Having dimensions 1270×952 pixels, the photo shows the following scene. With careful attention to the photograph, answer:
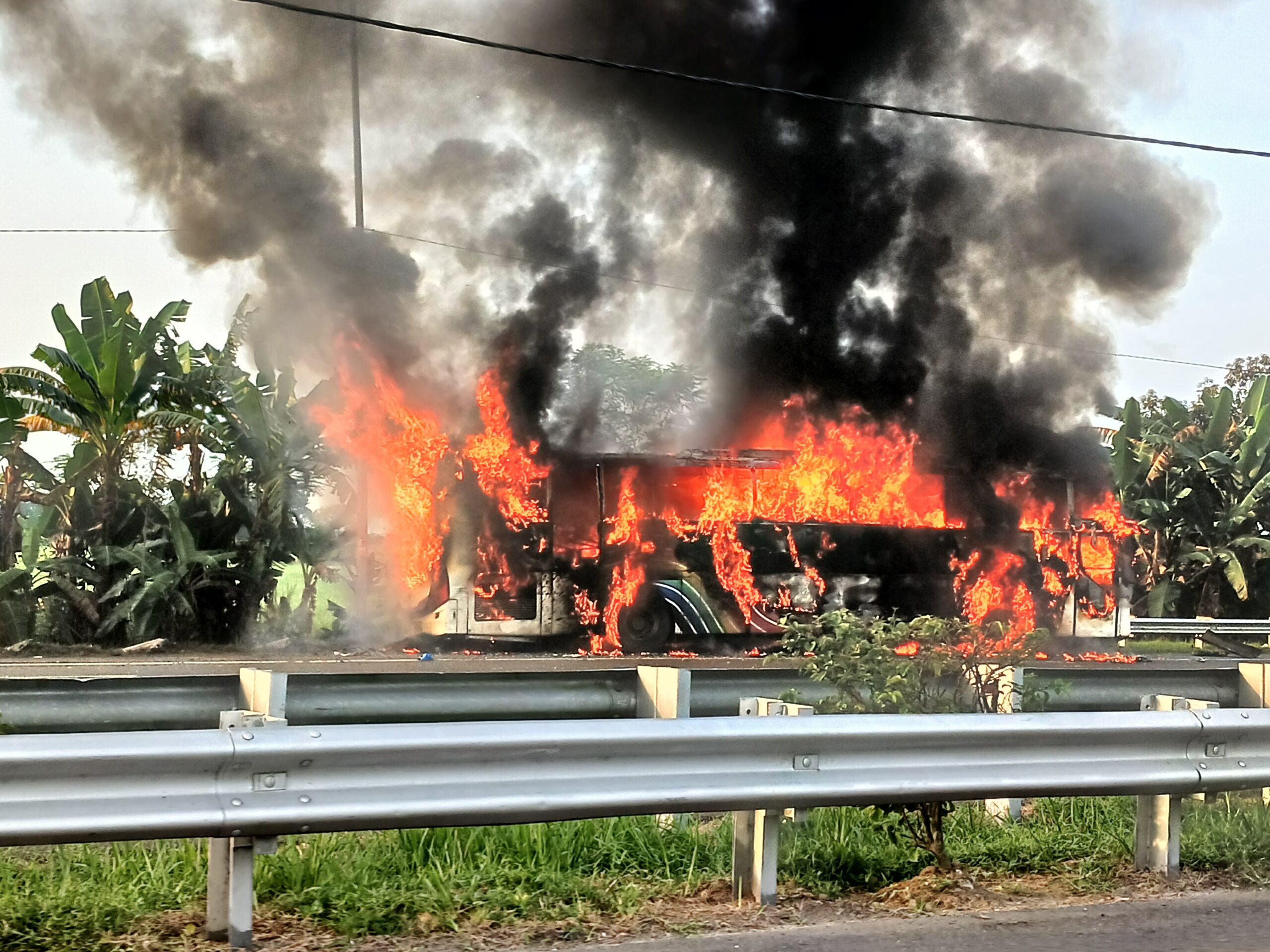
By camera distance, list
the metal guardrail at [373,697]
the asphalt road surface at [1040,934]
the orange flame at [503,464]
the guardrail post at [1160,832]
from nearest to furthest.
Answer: the asphalt road surface at [1040,934], the metal guardrail at [373,697], the guardrail post at [1160,832], the orange flame at [503,464]

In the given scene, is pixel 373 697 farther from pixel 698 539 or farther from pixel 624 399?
pixel 624 399

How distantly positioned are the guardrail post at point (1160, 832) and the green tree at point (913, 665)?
0.81 m

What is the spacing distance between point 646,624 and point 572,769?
14988 mm

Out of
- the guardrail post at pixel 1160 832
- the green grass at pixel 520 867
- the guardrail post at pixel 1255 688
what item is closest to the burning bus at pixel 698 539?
the guardrail post at pixel 1255 688

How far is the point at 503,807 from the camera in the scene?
4949mm

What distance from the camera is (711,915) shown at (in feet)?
17.7

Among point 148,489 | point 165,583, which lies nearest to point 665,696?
point 165,583

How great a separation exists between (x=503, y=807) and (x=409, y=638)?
15.8 m

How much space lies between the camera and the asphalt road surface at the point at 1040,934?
5043mm

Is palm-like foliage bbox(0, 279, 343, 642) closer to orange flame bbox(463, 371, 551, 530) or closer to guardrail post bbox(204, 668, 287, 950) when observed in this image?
orange flame bbox(463, 371, 551, 530)

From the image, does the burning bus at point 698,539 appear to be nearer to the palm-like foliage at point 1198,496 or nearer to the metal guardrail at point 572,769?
A: the palm-like foliage at point 1198,496

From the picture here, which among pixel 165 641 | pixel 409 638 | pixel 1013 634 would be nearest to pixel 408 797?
pixel 1013 634

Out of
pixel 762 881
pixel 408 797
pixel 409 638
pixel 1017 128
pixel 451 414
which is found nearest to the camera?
pixel 408 797

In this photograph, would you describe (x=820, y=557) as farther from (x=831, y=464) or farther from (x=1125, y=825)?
(x=1125, y=825)
